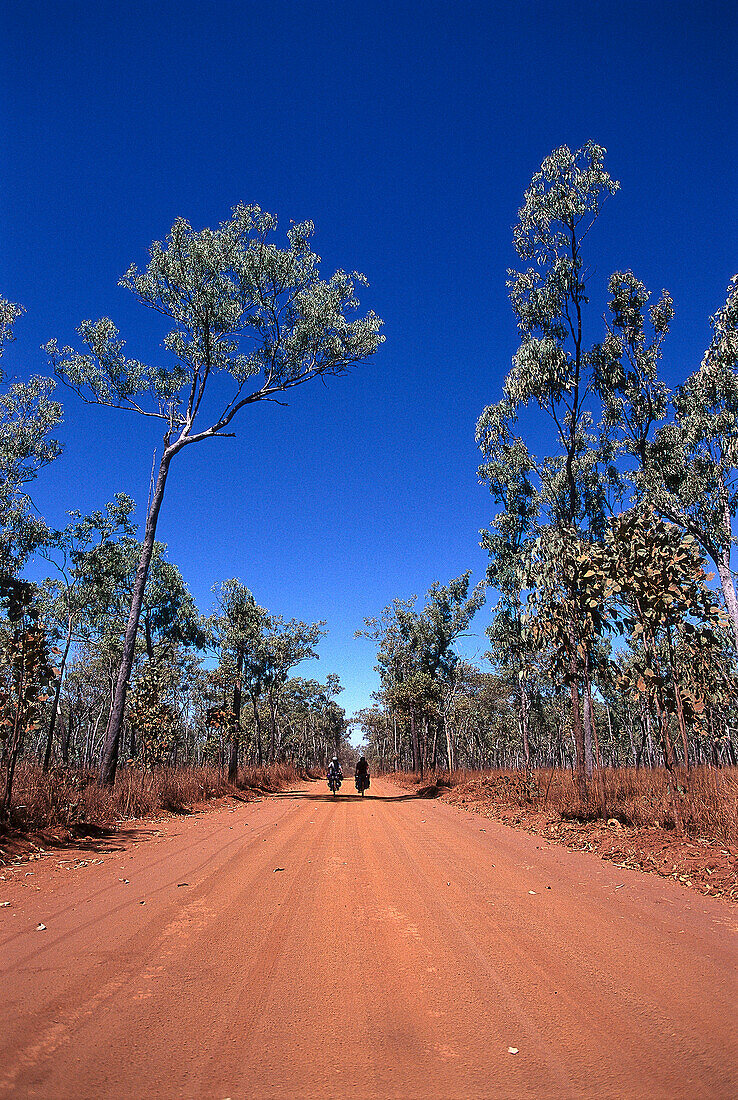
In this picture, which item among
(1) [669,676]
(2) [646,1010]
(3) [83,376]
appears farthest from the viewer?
(3) [83,376]

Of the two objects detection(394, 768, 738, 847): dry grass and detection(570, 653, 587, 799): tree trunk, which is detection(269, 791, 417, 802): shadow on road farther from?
detection(570, 653, 587, 799): tree trunk

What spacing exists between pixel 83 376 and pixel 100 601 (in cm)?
1209

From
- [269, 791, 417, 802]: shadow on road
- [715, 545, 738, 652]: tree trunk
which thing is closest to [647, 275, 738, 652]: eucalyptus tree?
[715, 545, 738, 652]: tree trunk

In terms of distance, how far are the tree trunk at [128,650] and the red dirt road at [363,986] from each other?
5956 mm

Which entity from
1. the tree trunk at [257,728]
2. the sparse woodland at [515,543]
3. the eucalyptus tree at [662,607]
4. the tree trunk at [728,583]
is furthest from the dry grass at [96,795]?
the tree trunk at [728,583]

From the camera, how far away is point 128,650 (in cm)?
1238

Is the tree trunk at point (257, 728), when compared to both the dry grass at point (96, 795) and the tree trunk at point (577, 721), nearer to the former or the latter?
the dry grass at point (96, 795)

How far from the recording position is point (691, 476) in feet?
62.7

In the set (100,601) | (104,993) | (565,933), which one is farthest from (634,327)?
(100,601)

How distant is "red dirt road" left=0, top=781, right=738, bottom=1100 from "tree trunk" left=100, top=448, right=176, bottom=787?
19.5 feet

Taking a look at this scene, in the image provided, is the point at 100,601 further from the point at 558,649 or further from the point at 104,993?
the point at 104,993

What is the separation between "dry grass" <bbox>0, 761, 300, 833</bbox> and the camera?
23.8 ft

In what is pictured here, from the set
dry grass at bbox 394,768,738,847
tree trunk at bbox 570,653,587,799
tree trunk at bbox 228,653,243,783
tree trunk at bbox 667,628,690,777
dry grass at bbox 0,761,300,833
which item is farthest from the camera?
tree trunk at bbox 228,653,243,783

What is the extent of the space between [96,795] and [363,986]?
8.32m
